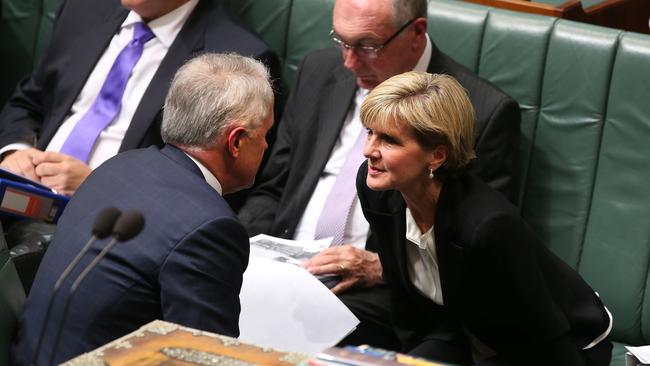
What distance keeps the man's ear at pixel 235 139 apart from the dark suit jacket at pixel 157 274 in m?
0.18

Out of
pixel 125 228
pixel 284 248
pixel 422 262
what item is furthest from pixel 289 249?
pixel 125 228

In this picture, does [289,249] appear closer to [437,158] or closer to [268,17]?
[437,158]

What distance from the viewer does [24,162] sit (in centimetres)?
352

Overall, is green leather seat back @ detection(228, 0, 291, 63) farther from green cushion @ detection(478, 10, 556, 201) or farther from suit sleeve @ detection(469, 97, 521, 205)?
suit sleeve @ detection(469, 97, 521, 205)

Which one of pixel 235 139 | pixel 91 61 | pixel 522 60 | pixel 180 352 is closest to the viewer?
pixel 180 352

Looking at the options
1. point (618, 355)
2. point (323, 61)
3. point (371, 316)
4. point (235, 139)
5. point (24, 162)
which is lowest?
point (618, 355)

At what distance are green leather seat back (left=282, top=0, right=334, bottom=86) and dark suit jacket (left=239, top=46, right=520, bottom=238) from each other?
0.18 m

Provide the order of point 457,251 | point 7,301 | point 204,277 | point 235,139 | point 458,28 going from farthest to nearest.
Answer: point 458,28, point 457,251, point 235,139, point 7,301, point 204,277

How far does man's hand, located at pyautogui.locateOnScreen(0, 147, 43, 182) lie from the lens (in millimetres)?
3497

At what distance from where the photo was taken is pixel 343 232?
10.7 ft

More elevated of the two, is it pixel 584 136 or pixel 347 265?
pixel 584 136

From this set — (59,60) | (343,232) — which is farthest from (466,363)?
(59,60)

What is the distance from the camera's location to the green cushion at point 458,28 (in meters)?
3.49

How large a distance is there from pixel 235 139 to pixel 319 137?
41.2 inches
